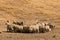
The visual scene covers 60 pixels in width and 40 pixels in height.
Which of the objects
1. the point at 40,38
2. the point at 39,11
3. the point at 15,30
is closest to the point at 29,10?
the point at 39,11

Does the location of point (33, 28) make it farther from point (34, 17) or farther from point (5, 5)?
point (5, 5)

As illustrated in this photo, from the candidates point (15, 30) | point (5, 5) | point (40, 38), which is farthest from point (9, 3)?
point (40, 38)

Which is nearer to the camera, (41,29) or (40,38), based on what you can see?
(40,38)

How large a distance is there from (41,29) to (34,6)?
358 inches

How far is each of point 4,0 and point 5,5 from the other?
0.89 m

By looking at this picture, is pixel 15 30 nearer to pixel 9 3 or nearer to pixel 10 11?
pixel 10 11

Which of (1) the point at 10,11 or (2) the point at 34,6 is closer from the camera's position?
(1) the point at 10,11

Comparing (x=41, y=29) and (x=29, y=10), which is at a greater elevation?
(x=29, y=10)

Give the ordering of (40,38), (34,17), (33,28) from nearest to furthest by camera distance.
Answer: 1. (40,38)
2. (33,28)
3. (34,17)

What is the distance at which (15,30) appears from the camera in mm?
10906

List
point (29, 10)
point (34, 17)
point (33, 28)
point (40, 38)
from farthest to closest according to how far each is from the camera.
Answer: point (29, 10), point (34, 17), point (33, 28), point (40, 38)

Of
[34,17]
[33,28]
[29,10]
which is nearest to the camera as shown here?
[33,28]

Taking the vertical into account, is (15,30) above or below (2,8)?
below

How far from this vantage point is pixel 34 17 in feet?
57.5
